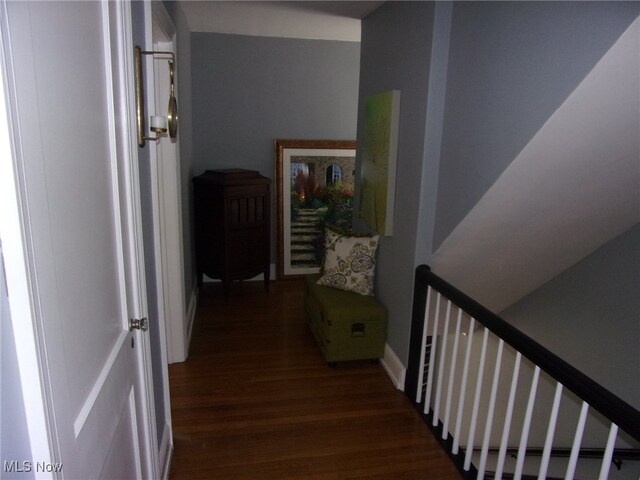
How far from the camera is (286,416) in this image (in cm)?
246

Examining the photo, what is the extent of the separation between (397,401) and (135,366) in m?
1.68

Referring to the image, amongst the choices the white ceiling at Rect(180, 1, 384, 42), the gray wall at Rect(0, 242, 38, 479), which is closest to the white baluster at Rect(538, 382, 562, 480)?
the gray wall at Rect(0, 242, 38, 479)

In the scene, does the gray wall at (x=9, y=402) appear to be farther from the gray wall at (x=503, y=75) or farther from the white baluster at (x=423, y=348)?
the white baluster at (x=423, y=348)

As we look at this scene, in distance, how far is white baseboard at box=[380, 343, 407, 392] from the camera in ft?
9.01

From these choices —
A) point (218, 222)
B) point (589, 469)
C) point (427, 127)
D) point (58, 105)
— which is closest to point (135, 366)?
point (58, 105)

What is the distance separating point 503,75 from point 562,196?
2.20 feet

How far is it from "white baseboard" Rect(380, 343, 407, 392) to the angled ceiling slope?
0.62 meters

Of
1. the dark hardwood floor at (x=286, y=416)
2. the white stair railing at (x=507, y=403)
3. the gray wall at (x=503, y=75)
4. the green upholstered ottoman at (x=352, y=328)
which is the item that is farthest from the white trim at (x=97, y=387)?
the green upholstered ottoman at (x=352, y=328)

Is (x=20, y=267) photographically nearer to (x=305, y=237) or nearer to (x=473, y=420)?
(x=473, y=420)

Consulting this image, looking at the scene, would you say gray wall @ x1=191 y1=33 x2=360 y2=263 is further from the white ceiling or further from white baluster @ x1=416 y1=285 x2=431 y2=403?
white baluster @ x1=416 y1=285 x2=431 y2=403

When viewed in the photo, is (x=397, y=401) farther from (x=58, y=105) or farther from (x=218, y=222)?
(x=58, y=105)

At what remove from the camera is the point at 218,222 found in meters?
3.86

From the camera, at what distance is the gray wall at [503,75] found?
1.42 m

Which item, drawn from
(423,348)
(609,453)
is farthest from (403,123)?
(609,453)
